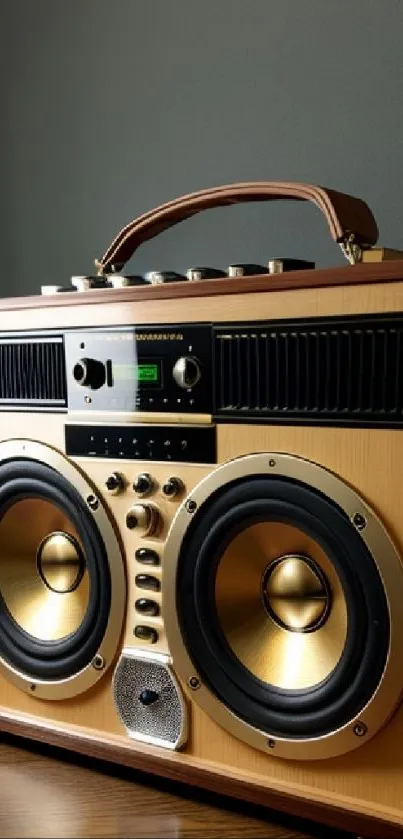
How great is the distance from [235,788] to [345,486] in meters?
0.30

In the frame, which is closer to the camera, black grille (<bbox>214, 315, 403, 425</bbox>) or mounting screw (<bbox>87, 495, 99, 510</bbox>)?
black grille (<bbox>214, 315, 403, 425</bbox>)

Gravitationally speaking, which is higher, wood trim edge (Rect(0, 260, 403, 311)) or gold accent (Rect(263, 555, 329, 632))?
wood trim edge (Rect(0, 260, 403, 311))

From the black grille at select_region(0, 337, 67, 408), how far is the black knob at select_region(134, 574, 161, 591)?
0.19 metres

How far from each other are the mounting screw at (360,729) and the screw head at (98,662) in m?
0.27

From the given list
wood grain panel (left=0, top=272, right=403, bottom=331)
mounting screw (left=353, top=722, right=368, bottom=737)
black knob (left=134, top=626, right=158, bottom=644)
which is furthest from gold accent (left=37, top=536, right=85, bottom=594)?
mounting screw (left=353, top=722, right=368, bottom=737)

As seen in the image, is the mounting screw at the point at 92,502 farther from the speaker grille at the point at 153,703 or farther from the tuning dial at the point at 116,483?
the speaker grille at the point at 153,703

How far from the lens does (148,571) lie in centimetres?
84

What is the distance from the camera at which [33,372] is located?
909 millimetres

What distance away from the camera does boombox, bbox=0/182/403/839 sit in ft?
2.33

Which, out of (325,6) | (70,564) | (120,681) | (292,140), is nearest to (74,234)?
(292,140)

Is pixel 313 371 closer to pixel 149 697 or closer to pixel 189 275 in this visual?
pixel 189 275

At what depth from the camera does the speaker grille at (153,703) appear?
0.83m

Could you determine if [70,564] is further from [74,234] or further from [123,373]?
[74,234]

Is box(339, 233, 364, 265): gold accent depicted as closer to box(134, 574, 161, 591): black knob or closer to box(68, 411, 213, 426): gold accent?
box(68, 411, 213, 426): gold accent
